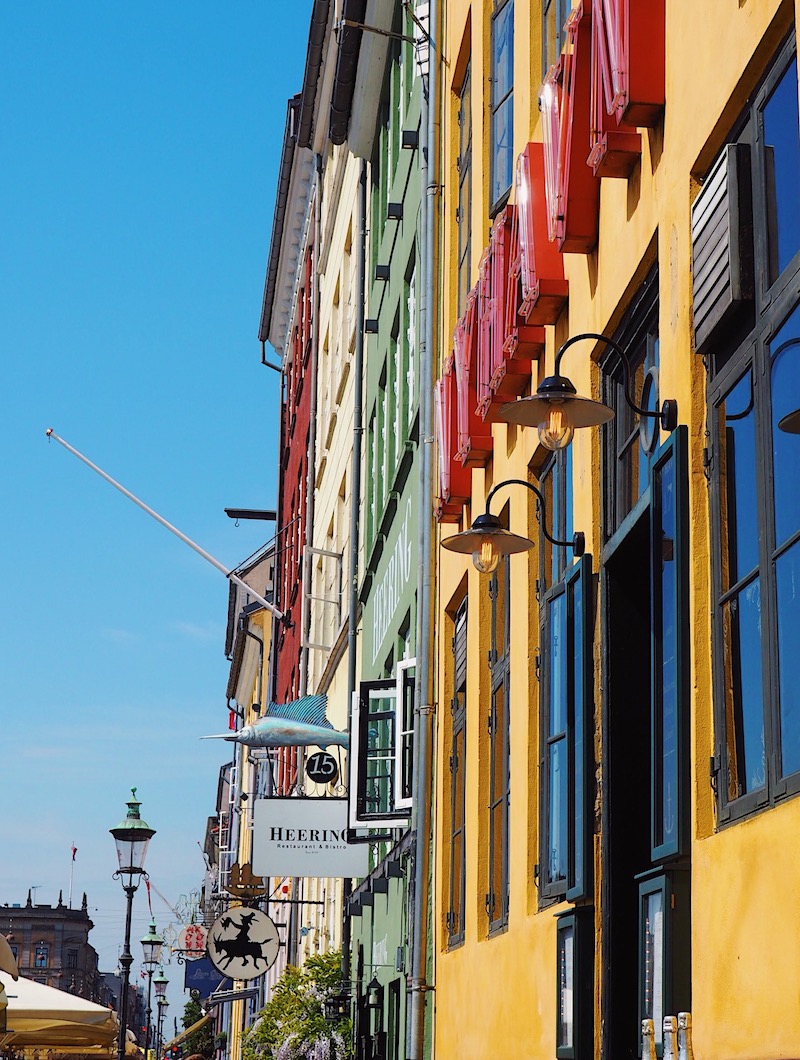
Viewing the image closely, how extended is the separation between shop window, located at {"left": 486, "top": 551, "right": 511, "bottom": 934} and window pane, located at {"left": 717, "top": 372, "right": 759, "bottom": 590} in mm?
4346

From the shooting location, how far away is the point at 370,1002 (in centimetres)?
1698

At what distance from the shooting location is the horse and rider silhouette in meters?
20.0

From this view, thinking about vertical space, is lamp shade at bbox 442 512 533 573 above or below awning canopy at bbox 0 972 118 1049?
above

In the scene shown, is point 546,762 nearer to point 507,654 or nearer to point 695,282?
point 507,654

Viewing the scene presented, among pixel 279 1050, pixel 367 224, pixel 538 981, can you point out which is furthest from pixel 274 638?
pixel 538 981

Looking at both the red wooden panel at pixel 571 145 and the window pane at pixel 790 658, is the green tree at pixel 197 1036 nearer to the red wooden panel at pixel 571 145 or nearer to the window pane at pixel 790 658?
the red wooden panel at pixel 571 145

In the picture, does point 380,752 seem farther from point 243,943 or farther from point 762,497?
point 762,497

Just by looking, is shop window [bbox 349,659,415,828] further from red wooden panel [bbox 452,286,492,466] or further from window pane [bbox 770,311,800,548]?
window pane [bbox 770,311,800,548]

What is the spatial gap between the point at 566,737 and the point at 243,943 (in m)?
13.5

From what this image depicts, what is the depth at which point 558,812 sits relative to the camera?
773 centimetres

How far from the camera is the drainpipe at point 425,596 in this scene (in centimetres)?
1234

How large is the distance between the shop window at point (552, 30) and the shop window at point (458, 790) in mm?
4117

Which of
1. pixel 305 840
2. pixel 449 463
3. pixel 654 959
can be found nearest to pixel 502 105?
pixel 449 463

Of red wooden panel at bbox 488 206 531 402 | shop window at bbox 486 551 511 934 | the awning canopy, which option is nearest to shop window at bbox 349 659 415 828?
shop window at bbox 486 551 511 934
